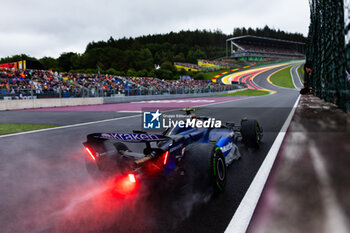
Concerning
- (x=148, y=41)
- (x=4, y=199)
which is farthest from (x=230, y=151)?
(x=148, y=41)

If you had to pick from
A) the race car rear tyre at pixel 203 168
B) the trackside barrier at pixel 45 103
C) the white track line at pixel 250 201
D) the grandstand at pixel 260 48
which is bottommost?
the white track line at pixel 250 201

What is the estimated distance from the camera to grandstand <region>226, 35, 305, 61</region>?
423 feet

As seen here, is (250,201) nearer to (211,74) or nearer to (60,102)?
(60,102)

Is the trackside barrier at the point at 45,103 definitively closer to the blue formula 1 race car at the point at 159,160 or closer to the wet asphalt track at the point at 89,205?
the wet asphalt track at the point at 89,205

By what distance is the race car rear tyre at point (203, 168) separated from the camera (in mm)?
2951

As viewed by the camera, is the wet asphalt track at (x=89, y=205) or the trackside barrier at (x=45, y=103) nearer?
the wet asphalt track at (x=89, y=205)

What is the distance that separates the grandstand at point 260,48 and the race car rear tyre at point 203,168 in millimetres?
128280

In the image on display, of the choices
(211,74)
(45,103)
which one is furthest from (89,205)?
(211,74)

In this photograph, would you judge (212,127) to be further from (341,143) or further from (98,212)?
→ (341,143)

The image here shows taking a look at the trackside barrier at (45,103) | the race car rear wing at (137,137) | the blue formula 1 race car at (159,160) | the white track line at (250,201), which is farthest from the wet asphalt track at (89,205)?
the trackside barrier at (45,103)

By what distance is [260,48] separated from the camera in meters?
142

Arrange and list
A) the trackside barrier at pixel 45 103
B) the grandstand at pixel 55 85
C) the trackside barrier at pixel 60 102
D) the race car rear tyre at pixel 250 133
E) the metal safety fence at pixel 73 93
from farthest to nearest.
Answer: the grandstand at pixel 55 85
the metal safety fence at pixel 73 93
the trackside barrier at pixel 60 102
the trackside barrier at pixel 45 103
the race car rear tyre at pixel 250 133

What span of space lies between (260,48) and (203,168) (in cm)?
15014

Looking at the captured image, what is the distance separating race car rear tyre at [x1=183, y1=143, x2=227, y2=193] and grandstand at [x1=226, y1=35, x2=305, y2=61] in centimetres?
12828
